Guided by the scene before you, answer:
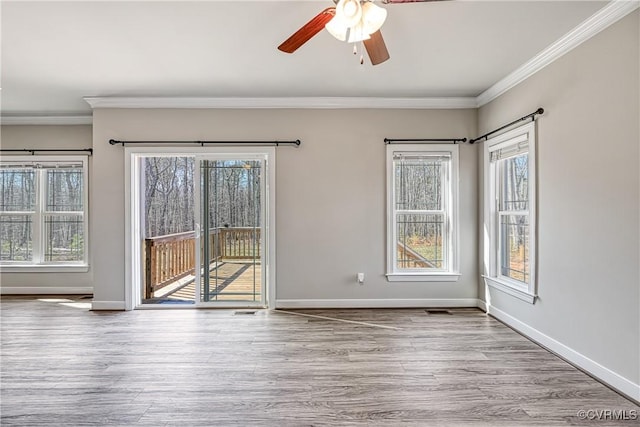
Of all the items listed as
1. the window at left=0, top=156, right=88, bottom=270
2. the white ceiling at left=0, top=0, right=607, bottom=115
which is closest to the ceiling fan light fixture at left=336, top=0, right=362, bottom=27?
the white ceiling at left=0, top=0, right=607, bottom=115

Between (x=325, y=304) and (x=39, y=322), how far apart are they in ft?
10.4

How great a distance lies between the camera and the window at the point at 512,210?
135 inches

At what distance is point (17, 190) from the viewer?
17.3ft

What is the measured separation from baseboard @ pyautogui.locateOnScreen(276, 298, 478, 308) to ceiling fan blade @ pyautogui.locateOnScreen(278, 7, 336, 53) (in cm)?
301

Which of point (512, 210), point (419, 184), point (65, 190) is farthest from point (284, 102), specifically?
point (65, 190)

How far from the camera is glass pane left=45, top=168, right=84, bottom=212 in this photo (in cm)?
527

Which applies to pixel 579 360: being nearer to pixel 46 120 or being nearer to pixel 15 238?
pixel 46 120

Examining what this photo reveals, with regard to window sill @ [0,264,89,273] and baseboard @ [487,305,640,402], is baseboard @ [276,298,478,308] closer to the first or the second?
baseboard @ [487,305,640,402]

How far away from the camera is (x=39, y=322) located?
156 inches

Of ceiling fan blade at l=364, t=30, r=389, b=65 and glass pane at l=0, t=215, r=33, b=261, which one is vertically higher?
ceiling fan blade at l=364, t=30, r=389, b=65

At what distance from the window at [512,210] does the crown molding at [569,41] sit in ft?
1.67

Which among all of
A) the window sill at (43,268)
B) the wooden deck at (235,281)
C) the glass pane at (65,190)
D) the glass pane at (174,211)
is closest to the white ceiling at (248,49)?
the glass pane at (65,190)

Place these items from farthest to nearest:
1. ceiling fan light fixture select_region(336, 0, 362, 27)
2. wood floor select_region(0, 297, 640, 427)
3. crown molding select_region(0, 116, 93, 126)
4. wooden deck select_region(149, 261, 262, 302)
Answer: crown molding select_region(0, 116, 93, 126), wooden deck select_region(149, 261, 262, 302), wood floor select_region(0, 297, 640, 427), ceiling fan light fixture select_region(336, 0, 362, 27)

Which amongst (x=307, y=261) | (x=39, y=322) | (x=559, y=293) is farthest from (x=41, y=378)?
(x=559, y=293)
